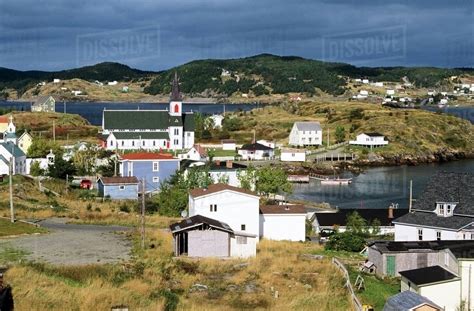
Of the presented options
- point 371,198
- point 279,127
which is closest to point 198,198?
point 371,198

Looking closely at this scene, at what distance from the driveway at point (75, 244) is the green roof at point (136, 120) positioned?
139 ft

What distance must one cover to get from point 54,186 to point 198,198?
61.6ft

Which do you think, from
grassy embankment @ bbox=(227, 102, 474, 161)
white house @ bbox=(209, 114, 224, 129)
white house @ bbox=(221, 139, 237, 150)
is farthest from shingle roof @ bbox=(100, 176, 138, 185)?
white house @ bbox=(209, 114, 224, 129)

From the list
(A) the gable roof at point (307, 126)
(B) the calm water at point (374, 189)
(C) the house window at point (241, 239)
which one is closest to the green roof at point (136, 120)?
(B) the calm water at point (374, 189)

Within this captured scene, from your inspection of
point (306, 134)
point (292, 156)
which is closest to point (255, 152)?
point (292, 156)

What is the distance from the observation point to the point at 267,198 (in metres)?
42.4

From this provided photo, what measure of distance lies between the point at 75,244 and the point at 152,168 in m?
21.5

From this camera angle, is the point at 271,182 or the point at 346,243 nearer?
the point at 346,243

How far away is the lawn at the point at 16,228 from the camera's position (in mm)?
26344

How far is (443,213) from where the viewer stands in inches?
1069

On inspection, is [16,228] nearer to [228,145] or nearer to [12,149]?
[12,149]

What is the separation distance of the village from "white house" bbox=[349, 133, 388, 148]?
1446 inches

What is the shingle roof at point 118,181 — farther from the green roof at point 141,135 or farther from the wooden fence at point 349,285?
the green roof at point 141,135

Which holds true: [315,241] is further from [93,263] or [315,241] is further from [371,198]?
[371,198]
